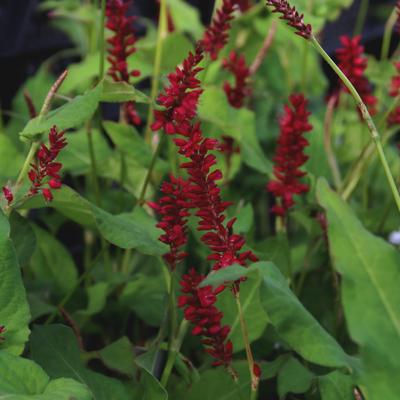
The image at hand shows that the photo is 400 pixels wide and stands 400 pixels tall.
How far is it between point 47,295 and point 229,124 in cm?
29

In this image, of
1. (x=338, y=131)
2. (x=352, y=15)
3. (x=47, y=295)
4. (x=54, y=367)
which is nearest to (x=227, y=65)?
(x=338, y=131)

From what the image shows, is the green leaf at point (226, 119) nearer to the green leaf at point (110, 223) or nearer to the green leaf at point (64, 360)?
the green leaf at point (110, 223)

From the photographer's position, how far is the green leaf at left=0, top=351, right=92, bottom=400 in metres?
0.60

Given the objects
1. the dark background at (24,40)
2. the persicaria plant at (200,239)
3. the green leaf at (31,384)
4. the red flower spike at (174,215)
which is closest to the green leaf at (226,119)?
the persicaria plant at (200,239)

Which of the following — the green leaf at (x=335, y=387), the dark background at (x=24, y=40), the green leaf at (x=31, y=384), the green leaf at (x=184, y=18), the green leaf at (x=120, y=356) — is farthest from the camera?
the dark background at (x=24, y=40)

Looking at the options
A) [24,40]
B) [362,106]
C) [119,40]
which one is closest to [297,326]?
[362,106]

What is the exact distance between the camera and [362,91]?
1059mm

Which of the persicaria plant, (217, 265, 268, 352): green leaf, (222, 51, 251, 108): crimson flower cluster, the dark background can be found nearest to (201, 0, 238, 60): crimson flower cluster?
the persicaria plant

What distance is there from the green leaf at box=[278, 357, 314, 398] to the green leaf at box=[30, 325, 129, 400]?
A: 14 centimetres

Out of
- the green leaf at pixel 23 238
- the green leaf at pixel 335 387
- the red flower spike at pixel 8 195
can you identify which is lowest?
the green leaf at pixel 23 238

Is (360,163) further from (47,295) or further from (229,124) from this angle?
(47,295)

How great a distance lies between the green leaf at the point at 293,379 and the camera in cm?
76

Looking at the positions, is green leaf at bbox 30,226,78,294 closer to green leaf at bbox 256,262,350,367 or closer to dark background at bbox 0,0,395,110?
green leaf at bbox 256,262,350,367

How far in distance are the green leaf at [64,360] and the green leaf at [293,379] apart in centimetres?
14
